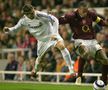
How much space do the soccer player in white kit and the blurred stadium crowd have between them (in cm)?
212

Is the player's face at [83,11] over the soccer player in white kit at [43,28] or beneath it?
over

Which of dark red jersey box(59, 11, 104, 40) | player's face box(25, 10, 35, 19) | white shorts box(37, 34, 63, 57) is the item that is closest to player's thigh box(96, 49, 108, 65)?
dark red jersey box(59, 11, 104, 40)

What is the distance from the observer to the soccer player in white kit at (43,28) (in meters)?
14.4

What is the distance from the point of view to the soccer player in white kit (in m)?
14.4

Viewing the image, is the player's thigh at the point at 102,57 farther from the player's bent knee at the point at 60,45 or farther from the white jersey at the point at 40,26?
the white jersey at the point at 40,26

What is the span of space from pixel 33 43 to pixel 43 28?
18.5 feet

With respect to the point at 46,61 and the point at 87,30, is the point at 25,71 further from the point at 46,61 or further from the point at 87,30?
the point at 87,30

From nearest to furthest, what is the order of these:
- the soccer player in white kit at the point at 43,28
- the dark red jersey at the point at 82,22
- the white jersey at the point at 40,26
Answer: the soccer player in white kit at the point at 43,28
the dark red jersey at the point at 82,22
the white jersey at the point at 40,26

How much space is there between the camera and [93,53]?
14.5 metres

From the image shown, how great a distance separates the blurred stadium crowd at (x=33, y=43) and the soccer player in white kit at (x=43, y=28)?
6.97 feet

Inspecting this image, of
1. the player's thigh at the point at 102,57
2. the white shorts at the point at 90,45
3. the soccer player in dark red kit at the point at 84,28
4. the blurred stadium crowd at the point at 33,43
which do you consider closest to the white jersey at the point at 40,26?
the soccer player in dark red kit at the point at 84,28

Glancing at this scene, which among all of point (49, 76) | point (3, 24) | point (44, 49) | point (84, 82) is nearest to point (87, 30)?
point (44, 49)

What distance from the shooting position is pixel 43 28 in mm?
14906

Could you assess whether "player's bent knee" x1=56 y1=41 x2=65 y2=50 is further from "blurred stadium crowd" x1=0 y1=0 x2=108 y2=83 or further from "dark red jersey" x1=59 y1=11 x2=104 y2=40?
"blurred stadium crowd" x1=0 y1=0 x2=108 y2=83
